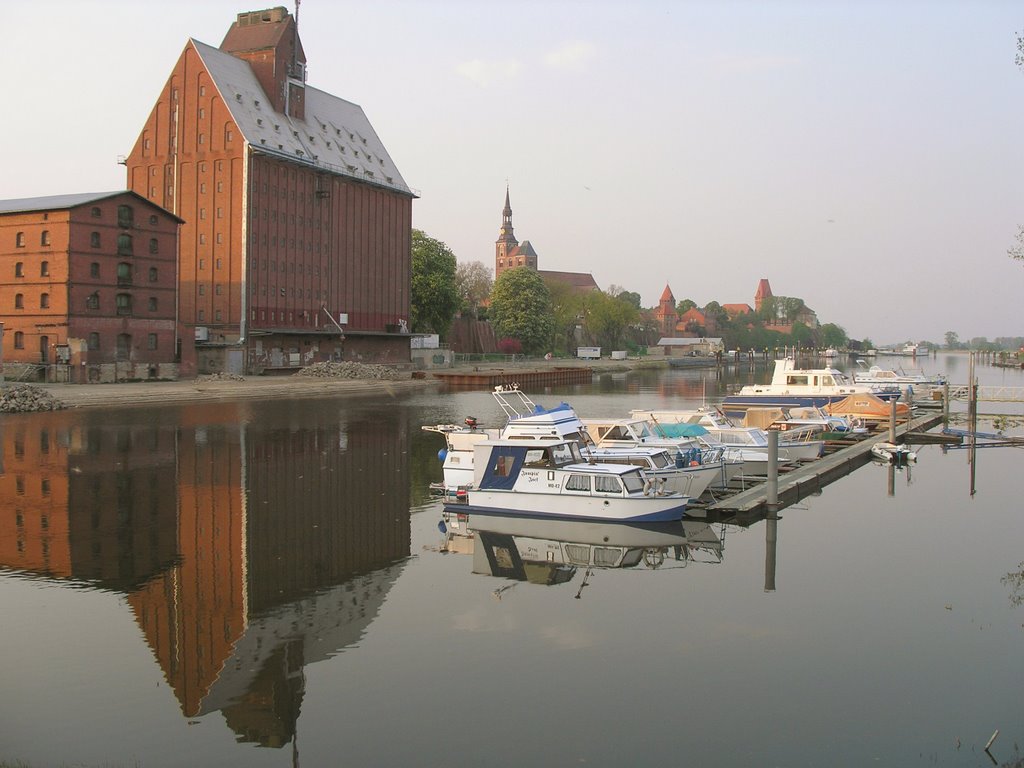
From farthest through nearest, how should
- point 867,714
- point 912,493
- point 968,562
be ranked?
point 912,493
point 968,562
point 867,714

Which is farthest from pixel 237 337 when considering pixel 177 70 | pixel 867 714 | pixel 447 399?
pixel 867 714

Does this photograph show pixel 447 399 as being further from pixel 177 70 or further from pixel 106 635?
pixel 106 635

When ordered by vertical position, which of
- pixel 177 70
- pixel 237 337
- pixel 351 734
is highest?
pixel 177 70

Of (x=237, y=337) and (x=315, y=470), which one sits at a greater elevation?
(x=237, y=337)

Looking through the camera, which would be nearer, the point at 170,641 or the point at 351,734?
the point at 351,734

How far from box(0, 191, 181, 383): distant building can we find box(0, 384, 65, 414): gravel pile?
11.0m

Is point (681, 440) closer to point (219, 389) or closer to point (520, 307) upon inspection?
point (219, 389)

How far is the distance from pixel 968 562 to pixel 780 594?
6.05 m

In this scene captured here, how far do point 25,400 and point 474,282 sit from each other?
120 m

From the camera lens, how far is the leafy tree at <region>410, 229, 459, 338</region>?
11456 cm

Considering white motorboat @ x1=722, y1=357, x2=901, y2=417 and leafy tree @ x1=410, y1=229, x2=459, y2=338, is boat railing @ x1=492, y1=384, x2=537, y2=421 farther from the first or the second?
leafy tree @ x1=410, y1=229, x2=459, y2=338

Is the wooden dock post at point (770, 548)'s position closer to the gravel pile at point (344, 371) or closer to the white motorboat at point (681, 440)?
the white motorboat at point (681, 440)

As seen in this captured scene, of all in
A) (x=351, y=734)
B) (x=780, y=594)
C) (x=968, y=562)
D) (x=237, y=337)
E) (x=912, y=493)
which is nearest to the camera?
(x=351, y=734)

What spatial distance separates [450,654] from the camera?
51.6ft
